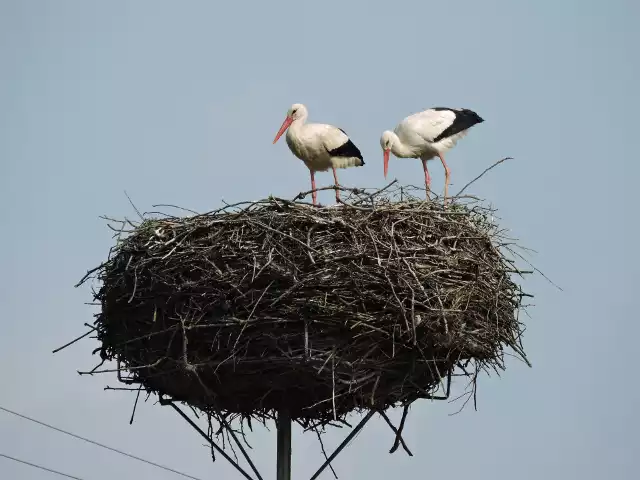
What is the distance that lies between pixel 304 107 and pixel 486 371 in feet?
11.8

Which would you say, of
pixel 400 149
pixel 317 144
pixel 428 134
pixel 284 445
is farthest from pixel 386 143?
pixel 284 445

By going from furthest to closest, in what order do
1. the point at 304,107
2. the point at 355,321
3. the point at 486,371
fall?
the point at 304,107 < the point at 486,371 < the point at 355,321

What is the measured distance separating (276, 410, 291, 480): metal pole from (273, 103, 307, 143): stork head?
3226 millimetres

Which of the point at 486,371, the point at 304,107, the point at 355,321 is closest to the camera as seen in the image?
the point at 355,321

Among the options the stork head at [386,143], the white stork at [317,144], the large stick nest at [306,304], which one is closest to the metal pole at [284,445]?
the large stick nest at [306,304]

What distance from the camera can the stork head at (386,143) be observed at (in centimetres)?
1020

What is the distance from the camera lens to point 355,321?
7.00 metres

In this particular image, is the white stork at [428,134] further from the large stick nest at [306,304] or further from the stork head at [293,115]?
the large stick nest at [306,304]

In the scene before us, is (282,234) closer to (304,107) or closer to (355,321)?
(355,321)

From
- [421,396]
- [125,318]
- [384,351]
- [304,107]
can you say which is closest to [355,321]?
[384,351]

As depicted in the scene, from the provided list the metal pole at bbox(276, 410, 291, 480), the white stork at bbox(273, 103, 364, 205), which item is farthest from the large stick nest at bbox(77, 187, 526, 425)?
the white stork at bbox(273, 103, 364, 205)

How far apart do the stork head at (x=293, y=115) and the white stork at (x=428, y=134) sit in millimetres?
698

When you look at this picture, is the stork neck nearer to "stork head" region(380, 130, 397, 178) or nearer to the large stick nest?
"stork head" region(380, 130, 397, 178)

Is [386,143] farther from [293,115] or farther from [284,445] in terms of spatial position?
[284,445]
